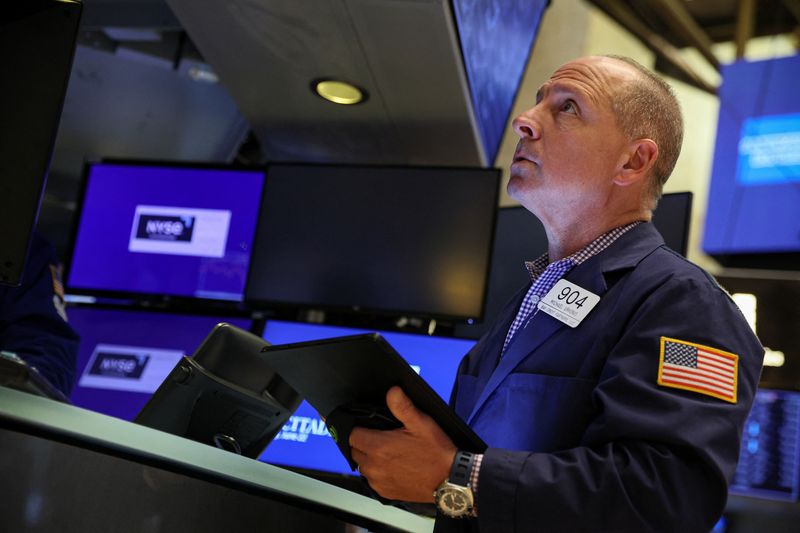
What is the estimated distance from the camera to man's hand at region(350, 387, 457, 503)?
117cm

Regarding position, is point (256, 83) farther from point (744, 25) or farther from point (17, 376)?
point (744, 25)

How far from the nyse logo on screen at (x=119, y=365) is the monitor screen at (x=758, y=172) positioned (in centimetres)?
453

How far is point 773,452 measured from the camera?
302 cm

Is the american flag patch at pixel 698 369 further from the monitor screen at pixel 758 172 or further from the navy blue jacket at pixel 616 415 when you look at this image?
the monitor screen at pixel 758 172

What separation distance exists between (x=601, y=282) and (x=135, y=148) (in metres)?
3.65

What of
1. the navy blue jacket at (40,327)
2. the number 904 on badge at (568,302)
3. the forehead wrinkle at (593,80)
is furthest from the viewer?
the navy blue jacket at (40,327)

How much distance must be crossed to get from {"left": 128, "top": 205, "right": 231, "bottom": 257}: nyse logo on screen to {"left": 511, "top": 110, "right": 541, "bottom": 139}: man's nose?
1.77m

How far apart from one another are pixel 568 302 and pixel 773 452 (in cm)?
201

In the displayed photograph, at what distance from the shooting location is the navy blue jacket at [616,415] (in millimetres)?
1105

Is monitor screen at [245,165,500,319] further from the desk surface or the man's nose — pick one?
the desk surface

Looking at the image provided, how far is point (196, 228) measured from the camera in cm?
329

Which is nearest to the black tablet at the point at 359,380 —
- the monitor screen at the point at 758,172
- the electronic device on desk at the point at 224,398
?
the electronic device on desk at the point at 224,398

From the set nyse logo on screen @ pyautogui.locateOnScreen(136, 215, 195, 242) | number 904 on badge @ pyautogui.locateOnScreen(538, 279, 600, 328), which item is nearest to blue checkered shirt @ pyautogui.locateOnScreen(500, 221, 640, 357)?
number 904 on badge @ pyautogui.locateOnScreen(538, 279, 600, 328)

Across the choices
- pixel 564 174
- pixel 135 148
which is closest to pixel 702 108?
pixel 135 148
